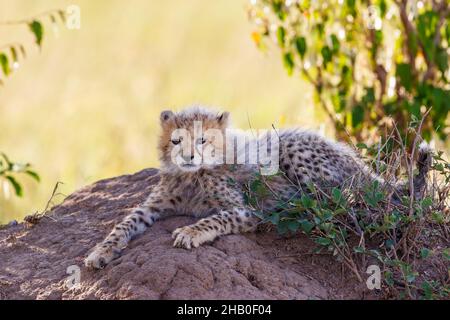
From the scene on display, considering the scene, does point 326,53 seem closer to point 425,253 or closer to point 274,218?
point 274,218

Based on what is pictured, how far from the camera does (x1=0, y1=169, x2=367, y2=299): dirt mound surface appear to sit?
411 centimetres

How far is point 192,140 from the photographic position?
502 centimetres

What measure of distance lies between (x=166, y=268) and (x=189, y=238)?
0.85 feet

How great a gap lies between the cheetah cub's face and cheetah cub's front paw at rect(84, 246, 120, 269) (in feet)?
2.26

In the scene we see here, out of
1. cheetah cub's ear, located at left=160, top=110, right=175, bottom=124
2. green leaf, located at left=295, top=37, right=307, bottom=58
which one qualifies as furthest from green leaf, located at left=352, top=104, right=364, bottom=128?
cheetah cub's ear, located at left=160, top=110, right=175, bottom=124

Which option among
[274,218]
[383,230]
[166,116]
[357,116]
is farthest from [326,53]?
[383,230]

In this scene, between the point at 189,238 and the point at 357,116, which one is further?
the point at 357,116

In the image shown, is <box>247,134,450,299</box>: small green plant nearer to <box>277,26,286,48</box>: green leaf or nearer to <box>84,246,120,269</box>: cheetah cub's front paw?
<box>84,246,120,269</box>: cheetah cub's front paw

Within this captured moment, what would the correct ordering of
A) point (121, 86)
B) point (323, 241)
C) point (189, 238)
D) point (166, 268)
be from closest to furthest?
point (166, 268)
point (323, 241)
point (189, 238)
point (121, 86)

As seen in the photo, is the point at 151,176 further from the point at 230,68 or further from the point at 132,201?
the point at 230,68

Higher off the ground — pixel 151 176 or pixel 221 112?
pixel 221 112

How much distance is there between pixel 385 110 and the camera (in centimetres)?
724

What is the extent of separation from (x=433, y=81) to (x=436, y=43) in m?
0.35

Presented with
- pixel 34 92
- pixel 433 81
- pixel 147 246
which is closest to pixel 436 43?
pixel 433 81
